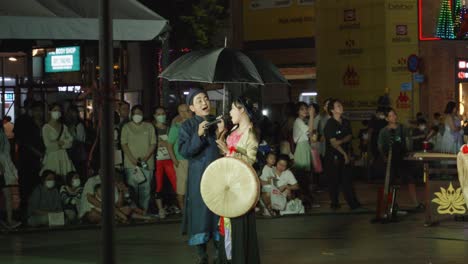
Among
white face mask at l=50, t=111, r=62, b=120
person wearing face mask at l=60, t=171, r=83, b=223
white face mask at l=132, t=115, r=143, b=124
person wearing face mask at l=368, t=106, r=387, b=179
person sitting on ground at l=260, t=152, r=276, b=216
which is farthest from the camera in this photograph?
person wearing face mask at l=368, t=106, r=387, b=179

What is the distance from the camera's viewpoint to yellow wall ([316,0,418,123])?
86.7 ft

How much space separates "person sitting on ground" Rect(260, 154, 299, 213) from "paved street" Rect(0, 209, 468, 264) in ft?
2.55

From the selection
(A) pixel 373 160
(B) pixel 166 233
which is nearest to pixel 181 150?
(B) pixel 166 233

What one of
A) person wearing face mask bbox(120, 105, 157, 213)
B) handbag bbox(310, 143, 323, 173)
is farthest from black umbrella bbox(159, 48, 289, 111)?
handbag bbox(310, 143, 323, 173)

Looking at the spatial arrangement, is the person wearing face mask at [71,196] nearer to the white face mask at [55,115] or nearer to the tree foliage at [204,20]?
the white face mask at [55,115]

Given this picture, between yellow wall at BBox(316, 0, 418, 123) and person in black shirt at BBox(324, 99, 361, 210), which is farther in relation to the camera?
yellow wall at BBox(316, 0, 418, 123)

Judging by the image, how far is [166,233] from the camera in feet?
49.7

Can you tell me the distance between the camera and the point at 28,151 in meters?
16.8

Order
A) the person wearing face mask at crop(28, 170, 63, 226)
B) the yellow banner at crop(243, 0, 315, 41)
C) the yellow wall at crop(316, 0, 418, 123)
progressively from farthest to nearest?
the yellow banner at crop(243, 0, 315, 41)
the yellow wall at crop(316, 0, 418, 123)
the person wearing face mask at crop(28, 170, 63, 226)

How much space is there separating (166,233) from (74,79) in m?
7.92

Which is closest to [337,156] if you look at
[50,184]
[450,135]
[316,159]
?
[316,159]

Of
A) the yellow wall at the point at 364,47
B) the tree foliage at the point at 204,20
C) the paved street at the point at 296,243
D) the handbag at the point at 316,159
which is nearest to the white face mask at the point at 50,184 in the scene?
the paved street at the point at 296,243

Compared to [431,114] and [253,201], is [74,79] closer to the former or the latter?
[431,114]

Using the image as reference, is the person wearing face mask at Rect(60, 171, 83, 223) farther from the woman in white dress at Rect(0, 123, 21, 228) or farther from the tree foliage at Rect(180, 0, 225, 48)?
the tree foliage at Rect(180, 0, 225, 48)
